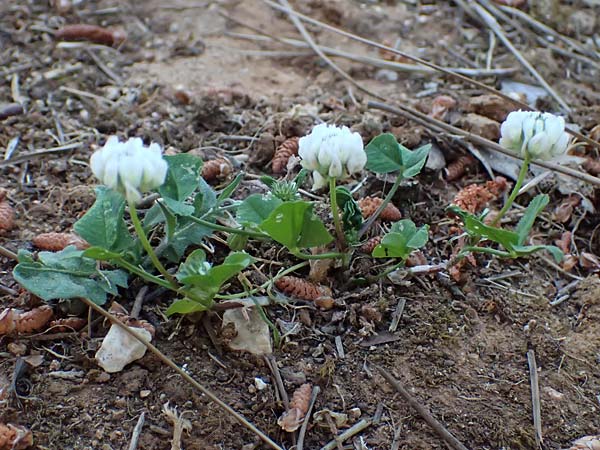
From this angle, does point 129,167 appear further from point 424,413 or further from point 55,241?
point 424,413

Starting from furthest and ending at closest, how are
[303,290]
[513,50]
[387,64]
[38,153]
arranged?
[513,50]
[387,64]
[38,153]
[303,290]

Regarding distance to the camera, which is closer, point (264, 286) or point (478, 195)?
point (264, 286)

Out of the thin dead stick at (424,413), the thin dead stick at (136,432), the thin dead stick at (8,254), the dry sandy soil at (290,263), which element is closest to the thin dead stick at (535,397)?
the dry sandy soil at (290,263)

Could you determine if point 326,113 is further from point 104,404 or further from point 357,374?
point 104,404

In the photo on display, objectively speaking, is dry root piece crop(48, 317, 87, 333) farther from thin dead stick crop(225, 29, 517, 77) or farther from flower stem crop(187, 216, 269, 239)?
thin dead stick crop(225, 29, 517, 77)

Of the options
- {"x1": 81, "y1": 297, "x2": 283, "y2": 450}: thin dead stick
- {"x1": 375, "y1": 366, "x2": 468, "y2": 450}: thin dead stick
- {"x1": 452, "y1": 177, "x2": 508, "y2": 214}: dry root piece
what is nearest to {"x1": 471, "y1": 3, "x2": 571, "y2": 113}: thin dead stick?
{"x1": 452, "y1": 177, "x2": 508, "y2": 214}: dry root piece

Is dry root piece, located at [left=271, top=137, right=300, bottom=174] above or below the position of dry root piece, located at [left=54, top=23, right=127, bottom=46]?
above

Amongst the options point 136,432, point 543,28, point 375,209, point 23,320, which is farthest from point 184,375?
point 543,28
